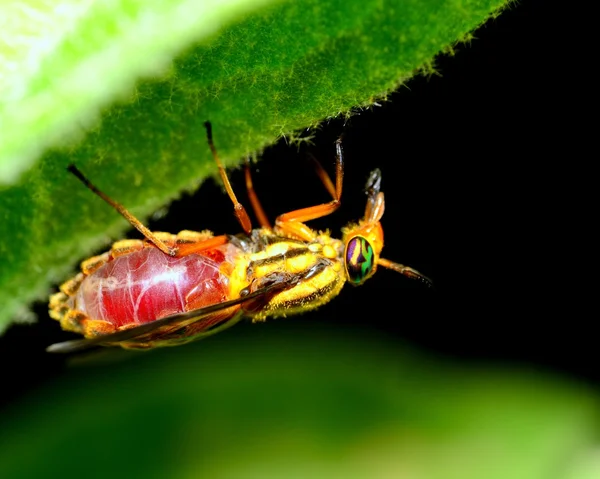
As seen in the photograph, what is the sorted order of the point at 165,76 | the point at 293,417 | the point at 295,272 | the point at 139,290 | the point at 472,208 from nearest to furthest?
the point at 165,76, the point at 139,290, the point at 295,272, the point at 293,417, the point at 472,208

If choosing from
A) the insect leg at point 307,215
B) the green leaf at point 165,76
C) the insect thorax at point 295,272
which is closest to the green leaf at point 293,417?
the insect thorax at point 295,272

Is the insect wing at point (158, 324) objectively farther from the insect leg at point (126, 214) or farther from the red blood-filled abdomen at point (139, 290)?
the insect leg at point (126, 214)

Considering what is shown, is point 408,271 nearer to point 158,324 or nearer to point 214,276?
point 214,276

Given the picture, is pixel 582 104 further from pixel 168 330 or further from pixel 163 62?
pixel 163 62

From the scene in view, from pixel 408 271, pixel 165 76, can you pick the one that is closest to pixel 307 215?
pixel 408 271

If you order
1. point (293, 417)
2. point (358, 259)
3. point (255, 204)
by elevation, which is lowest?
point (293, 417)

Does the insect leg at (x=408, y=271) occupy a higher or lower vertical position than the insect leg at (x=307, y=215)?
lower

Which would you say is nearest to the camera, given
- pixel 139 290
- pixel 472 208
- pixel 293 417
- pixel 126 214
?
pixel 126 214
